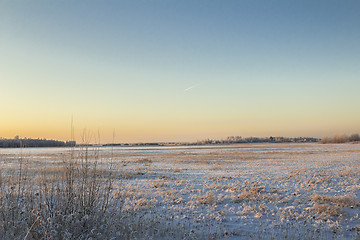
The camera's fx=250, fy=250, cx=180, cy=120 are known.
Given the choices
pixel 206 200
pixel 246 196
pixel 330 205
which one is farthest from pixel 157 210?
pixel 330 205

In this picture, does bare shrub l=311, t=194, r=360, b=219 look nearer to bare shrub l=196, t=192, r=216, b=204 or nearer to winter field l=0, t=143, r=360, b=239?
winter field l=0, t=143, r=360, b=239

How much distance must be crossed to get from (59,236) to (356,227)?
7.95 m

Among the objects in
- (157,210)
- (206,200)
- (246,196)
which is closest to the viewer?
(157,210)

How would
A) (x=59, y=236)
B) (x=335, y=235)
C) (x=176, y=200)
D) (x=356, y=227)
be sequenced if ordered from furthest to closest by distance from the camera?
(x=176, y=200), (x=356, y=227), (x=335, y=235), (x=59, y=236)

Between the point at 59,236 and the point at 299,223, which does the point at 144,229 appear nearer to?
the point at 59,236

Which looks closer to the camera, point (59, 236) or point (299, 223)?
point (59, 236)

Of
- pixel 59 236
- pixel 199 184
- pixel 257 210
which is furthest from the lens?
pixel 199 184

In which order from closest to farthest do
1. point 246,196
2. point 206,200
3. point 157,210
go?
point 157,210
point 206,200
point 246,196

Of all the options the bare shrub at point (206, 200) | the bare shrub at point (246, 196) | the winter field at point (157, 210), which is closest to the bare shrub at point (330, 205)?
the winter field at point (157, 210)

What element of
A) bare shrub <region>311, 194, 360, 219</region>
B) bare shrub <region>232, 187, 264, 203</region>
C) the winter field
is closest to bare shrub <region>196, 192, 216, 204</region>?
the winter field

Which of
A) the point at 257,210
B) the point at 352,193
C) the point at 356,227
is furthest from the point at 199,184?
the point at 356,227

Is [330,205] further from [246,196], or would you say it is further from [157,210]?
[157,210]

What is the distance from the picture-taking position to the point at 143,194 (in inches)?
466

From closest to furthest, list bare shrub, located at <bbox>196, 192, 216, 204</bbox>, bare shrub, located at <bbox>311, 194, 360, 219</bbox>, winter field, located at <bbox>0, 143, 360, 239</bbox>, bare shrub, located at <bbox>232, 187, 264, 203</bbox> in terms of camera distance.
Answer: winter field, located at <bbox>0, 143, 360, 239</bbox> < bare shrub, located at <bbox>311, 194, 360, 219</bbox> < bare shrub, located at <bbox>196, 192, 216, 204</bbox> < bare shrub, located at <bbox>232, 187, 264, 203</bbox>
